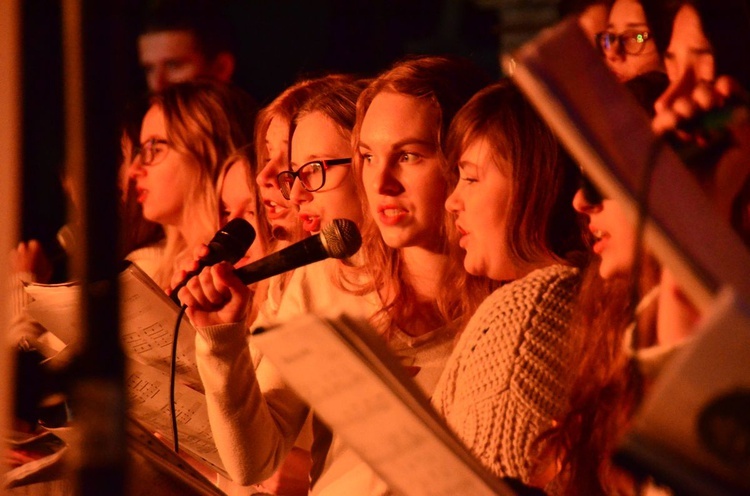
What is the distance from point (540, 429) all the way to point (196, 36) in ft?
6.40

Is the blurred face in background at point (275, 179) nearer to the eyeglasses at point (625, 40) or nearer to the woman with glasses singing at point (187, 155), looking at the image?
the woman with glasses singing at point (187, 155)

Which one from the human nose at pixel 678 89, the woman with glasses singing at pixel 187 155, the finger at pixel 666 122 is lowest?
the human nose at pixel 678 89

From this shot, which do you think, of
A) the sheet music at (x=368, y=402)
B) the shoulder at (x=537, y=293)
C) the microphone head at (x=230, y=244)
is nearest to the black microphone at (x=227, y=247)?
the microphone head at (x=230, y=244)

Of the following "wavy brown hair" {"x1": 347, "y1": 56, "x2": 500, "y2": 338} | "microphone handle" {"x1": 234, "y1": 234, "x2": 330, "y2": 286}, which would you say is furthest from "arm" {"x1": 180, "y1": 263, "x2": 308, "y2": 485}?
"wavy brown hair" {"x1": 347, "y1": 56, "x2": 500, "y2": 338}

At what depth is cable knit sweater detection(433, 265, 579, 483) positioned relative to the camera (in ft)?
5.22

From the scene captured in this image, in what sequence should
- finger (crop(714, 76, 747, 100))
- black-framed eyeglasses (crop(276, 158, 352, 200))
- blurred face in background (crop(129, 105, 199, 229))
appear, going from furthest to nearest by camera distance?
1. blurred face in background (crop(129, 105, 199, 229))
2. black-framed eyeglasses (crop(276, 158, 352, 200))
3. finger (crop(714, 76, 747, 100))

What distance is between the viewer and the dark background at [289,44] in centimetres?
197

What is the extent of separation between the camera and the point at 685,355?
2.95 feet

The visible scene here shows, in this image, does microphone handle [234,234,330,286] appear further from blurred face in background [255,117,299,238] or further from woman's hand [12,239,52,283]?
woman's hand [12,239,52,283]

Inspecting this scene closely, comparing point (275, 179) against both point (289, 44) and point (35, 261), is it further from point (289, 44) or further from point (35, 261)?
point (289, 44)

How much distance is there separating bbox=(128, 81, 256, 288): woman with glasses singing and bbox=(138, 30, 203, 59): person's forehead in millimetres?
468

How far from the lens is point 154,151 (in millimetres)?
2727

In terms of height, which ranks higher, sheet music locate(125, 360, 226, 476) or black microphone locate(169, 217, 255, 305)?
black microphone locate(169, 217, 255, 305)

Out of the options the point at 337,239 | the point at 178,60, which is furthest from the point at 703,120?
the point at 178,60
